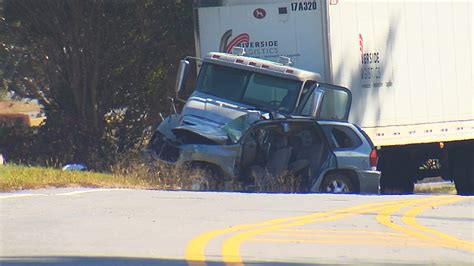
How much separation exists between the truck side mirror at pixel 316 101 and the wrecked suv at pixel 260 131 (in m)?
0.02

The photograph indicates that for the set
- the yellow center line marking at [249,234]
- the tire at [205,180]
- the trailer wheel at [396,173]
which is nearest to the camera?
the yellow center line marking at [249,234]

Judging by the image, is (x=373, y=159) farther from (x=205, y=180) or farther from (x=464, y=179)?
(x=464, y=179)

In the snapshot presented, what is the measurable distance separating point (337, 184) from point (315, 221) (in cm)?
542

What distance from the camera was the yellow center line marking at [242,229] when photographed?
8781 millimetres

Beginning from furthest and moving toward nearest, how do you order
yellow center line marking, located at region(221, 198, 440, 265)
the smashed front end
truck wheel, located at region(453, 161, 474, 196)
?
1. truck wheel, located at region(453, 161, 474, 196)
2. the smashed front end
3. yellow center line marking, located at region(221, 198, 440, 265)

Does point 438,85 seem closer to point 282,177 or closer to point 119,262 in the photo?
point 282,177

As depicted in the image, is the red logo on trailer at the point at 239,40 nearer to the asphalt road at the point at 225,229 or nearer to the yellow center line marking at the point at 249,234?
the asphalt road at the point at 225,229

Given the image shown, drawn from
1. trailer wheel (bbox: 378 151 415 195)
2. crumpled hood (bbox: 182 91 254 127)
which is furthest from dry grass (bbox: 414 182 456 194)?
crumpled hood (bbox: 182 91 254 127)

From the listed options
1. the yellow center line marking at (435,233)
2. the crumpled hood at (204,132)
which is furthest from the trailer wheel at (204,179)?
the yellow center line marking at (435,233)

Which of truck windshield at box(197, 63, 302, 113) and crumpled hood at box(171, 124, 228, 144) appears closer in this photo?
crumpled hood at box(171, 124, 228, 144)

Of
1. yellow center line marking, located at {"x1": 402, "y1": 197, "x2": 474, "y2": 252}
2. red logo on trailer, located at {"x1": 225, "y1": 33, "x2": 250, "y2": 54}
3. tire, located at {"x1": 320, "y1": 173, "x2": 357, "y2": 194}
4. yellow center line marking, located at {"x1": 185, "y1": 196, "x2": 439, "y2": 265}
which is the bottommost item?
tire, located at {"x1": 320, "y1": 173, "x2": 357, "y2": 194}

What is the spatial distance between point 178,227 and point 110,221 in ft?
2.55

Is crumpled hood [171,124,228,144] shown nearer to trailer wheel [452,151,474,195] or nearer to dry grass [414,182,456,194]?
trailer wheel [452,151,474,195]

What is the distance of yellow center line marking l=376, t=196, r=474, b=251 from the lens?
9.98 m
